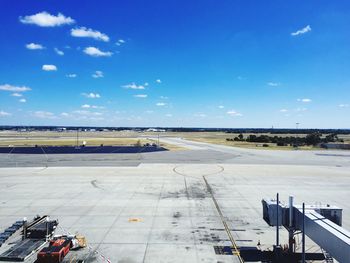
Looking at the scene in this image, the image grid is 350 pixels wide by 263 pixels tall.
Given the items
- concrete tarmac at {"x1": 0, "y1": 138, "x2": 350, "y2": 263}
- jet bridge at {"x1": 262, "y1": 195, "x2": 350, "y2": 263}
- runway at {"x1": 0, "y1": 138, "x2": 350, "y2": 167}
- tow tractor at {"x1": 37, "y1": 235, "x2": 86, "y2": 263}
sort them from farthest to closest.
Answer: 1. runway at {"x1": 0, "y1": 138, "x2": 350, "y2": 167}
2. concrete tarmac at {"x1": 0, "y1": 138, "x2": 350, "y2": 263}
3. tow tractor at {"x1": 37, "y1": 235, "x2": 86, "y2": 263}
4. jet bridge at {"x1": 262, "y1": 195, "x2": 350, "y2": 263}

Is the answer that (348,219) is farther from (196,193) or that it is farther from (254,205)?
(196,193)

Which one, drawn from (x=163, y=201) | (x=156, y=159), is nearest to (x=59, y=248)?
(x=163, y=201)

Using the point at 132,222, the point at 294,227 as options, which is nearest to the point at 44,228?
the point at 132,222

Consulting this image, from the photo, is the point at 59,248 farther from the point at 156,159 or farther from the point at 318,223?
the point at 156,159

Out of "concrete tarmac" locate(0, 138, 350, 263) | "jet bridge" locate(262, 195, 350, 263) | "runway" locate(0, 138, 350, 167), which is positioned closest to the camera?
"jet bridge" locate(262, 195, 350, 263)

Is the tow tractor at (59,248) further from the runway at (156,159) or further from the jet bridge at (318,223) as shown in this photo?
the runway at (156,159)

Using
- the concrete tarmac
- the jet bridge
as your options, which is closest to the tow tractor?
the concrete tarmac

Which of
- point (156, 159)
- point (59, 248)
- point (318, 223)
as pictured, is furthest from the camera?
point (156, 159)

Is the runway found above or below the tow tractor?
above

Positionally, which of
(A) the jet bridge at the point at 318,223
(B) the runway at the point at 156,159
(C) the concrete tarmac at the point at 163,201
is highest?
(A) the jet bridge at the point at 318,223

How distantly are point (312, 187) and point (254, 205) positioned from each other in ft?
41.6

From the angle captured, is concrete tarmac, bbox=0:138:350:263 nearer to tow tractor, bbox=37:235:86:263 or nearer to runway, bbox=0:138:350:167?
tow tractor, bbox=37:235:86:263

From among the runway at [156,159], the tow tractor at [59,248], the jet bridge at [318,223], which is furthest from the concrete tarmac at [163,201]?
the runway at [156,159]

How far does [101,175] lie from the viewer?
47.4 metres
